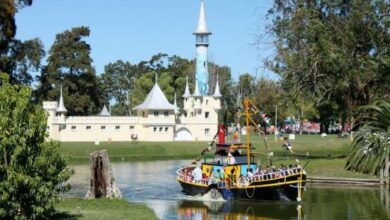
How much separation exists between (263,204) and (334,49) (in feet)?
55.4

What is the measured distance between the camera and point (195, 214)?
28156 mm

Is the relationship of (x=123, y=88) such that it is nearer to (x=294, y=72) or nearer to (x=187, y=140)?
(x=187, y=140)

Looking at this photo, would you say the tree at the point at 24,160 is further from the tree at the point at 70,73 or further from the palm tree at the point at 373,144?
the tree at the point at 70,73

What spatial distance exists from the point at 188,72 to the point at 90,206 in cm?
10350

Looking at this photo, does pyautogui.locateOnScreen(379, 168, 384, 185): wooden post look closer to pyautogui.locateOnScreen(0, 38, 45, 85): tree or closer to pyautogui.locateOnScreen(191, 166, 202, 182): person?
pyautogui.locateOnScreen(191, 166, 202, 182): person

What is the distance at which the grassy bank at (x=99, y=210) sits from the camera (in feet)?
73.2

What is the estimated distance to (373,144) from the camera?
40.6m

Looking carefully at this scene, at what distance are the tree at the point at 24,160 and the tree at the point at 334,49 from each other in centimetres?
2806

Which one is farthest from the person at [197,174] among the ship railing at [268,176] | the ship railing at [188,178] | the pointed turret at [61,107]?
the pointed turret at [61,107]

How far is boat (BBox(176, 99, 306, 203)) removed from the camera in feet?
104

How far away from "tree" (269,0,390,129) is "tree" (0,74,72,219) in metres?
28.1

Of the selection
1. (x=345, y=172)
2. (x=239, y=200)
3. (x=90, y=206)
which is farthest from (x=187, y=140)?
(x=90, y=206)

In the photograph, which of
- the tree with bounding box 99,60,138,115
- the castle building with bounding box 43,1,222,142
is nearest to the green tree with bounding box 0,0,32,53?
the castle building with bounding box 43,1,222,142

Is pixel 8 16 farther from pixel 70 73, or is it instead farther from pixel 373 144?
Answer: pixel 70 73
